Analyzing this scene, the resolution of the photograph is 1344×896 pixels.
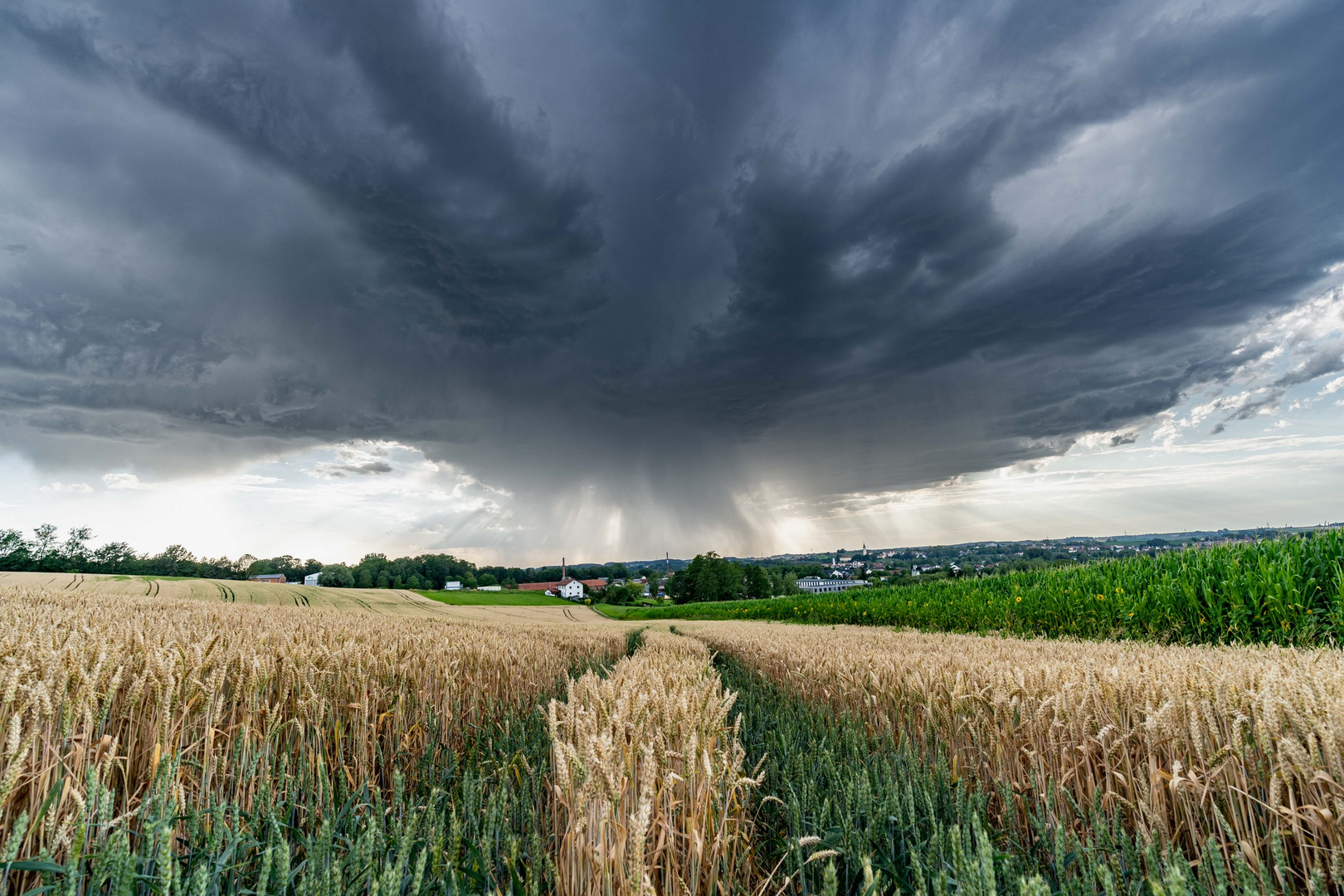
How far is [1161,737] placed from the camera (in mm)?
2967

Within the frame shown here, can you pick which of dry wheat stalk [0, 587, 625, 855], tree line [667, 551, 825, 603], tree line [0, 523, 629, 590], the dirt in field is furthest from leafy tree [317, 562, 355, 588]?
dry wheat stalk [0, 587, 625, 855]

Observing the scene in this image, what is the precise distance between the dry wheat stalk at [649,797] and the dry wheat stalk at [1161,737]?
65.7 inches

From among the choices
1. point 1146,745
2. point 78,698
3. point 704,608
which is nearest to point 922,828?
point 1146,745

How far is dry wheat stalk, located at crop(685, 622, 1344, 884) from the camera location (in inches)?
96.0

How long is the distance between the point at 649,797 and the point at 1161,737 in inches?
113

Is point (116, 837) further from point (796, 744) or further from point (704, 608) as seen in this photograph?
point (704, 608)

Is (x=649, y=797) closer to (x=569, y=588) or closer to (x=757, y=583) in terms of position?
(x=757, y=583)

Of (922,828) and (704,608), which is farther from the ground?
(922,828)

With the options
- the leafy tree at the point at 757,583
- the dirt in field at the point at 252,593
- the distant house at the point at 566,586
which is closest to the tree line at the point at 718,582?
the leafy tree at the point at 757,583

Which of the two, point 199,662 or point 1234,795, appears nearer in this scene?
point 1234,795

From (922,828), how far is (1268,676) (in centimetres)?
214

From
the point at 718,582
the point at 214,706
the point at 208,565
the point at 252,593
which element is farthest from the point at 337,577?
the point at 214,706

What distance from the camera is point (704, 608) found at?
51.3m

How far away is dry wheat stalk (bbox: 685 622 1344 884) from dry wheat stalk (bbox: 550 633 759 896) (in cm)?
167
